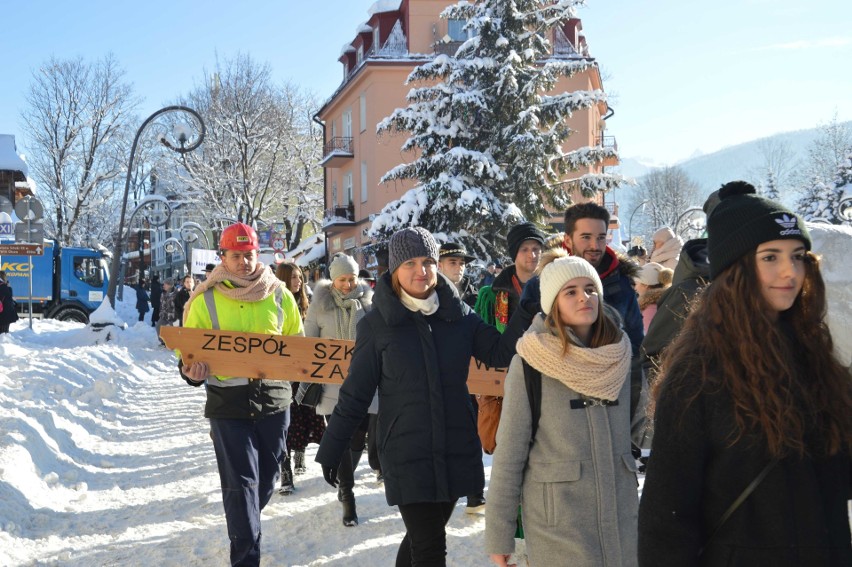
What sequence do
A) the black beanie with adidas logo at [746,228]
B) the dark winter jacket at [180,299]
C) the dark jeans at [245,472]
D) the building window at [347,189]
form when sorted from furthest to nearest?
1. the building window at [347,189]
2. the dark winter jacket at [180,299]
3. the dark jeans at [245,472]
4. the black beanie with adidas logo at [746,228]

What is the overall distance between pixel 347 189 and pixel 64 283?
53.5 feet

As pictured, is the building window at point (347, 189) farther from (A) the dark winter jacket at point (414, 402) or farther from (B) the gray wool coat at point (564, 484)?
(B) the gray wool coat at point (564, 484)

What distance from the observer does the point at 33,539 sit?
6473 millimetres

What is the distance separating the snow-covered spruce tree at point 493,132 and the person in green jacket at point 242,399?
1692 centimetres

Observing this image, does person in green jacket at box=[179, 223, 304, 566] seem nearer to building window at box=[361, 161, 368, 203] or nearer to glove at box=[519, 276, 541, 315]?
glove at box=[519, 276, 541, 315]

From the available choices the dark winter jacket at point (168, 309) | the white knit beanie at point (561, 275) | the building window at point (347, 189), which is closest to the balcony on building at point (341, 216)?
the building window at point (347, 189)

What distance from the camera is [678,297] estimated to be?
5.18 meters

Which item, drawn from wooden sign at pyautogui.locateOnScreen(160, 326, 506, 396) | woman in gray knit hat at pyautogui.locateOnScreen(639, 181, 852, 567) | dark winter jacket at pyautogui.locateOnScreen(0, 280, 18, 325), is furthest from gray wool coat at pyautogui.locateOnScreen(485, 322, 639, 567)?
dark winter jacket at pyautogui.locateOnScreen(0, 280, 18, 325)

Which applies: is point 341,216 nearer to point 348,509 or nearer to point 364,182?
point 364,182

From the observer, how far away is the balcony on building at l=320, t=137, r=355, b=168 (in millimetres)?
43219

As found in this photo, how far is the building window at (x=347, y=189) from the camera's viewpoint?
44531 mm

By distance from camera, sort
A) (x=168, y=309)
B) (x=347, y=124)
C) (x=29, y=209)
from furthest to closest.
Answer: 1. (x=347, y=124)
2. (x=168, y=309)
3. (x=29, y=209)

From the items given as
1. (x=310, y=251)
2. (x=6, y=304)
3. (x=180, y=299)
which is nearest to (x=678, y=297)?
(x=180, y=299)

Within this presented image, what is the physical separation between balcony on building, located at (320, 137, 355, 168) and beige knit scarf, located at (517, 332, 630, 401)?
40.2 metres
